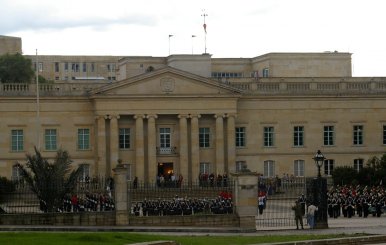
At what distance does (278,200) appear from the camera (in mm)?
66250

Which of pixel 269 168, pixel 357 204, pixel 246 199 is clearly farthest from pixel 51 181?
pixel 269 168

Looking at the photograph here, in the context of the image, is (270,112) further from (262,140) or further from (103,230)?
(103,230)

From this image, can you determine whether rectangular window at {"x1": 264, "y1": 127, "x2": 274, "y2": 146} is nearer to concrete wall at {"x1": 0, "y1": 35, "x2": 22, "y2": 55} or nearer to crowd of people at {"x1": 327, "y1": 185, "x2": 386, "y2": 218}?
crowd of people at {"x1": 327, "y1": 185, "x2": 386, "y2": 218}

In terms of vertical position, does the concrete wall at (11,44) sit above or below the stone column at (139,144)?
above

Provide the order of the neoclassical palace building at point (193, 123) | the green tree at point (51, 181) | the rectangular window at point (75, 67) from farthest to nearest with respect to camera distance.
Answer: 1. the rectangular window at point (75, 67)
2. the neoclassical palace building at point (193, 123)
3. the green tree at point (51, 181)

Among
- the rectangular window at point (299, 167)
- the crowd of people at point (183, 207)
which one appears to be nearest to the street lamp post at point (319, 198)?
the crowd of people at point (183, 207)

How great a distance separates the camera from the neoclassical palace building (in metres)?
81.8

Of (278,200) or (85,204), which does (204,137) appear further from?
(85,204)

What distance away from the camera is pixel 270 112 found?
8531 cm

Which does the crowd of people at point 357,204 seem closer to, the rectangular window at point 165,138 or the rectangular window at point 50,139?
the rectangular window at point 165,138

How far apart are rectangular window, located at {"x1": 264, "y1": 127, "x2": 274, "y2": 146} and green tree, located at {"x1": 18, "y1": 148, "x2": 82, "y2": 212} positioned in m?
35.2

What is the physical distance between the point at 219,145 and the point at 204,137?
158cm

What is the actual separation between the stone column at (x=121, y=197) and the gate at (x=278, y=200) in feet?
20.4

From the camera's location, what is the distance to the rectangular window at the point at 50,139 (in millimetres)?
82438
